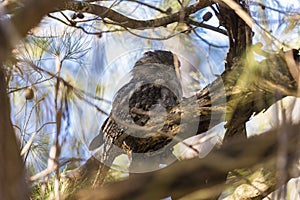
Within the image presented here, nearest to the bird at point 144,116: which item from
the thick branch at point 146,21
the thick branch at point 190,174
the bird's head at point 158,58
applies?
the bird's head at point 158,58

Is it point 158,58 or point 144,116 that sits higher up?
→ point 158,58

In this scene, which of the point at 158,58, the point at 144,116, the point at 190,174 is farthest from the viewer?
the point at 158,58

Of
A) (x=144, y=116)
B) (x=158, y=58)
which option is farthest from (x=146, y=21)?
(x=144, y=116)

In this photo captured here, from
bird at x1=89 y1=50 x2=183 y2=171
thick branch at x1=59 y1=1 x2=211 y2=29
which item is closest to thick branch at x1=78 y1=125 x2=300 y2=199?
bird at x1=89 y1=50 x2=183 y2=171

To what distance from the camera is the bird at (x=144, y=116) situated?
174 cm

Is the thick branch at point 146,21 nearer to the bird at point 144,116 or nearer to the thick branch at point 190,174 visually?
the bird at point 144,116

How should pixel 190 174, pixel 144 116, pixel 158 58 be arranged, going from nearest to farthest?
pixel 190 174 < pixel 144 116 < pixel 158 58

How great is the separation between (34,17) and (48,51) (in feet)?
3.69

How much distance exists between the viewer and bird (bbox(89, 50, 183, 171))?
5.72 feet

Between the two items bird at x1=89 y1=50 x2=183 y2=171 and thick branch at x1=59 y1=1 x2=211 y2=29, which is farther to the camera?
thick branch at x1=59 y1=1 x2=211 y2=29

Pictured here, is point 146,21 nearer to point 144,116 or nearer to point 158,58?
point 158,58

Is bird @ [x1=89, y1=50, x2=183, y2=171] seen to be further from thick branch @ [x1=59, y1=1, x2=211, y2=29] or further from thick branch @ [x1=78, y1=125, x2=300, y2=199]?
thick branch @ [x1=78, y1=125, x2=300, y2=199]

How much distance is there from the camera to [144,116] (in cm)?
177

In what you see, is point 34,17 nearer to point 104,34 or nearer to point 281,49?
point 281,49
